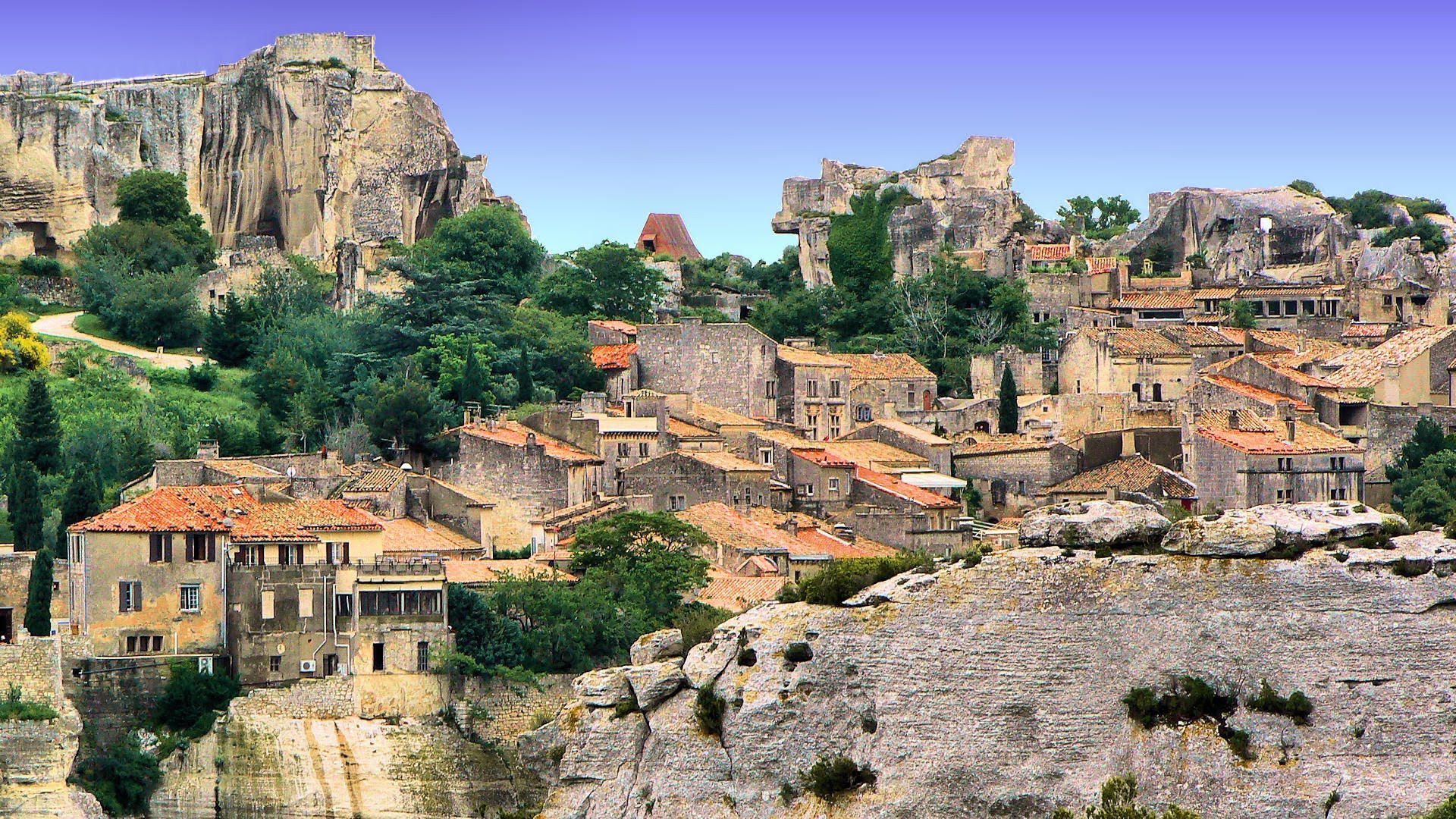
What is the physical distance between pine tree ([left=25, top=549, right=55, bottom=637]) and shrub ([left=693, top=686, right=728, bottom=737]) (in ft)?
59.9

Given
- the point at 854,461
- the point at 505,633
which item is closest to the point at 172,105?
the point at 854,461

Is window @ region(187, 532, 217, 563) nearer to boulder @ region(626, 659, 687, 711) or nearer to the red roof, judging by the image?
boulder @ region(626, 659, 687, 711)

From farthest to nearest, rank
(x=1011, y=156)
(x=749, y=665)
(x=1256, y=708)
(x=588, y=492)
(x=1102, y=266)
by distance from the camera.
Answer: (x=1011, y=156) < (x=1102, y=266) < (x=588, y=492) < (x=749, y=665) < (x=1256, y=708)

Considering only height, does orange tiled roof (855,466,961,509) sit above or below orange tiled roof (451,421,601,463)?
below

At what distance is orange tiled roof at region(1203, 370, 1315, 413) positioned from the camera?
7206 centimetres

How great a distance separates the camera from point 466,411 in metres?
70.6

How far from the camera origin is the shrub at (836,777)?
4228 centimetres

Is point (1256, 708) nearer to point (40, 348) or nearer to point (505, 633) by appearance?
point (505, 633)

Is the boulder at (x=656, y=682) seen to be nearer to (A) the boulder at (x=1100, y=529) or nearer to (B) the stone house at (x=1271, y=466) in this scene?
(A) the boulder at (x=1100, y=529)

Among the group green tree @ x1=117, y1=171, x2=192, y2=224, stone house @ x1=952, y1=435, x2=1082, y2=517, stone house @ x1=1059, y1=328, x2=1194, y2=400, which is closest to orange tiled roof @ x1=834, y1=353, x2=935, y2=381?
stone house @ x1=1059, y1=328, x2=1194, y2=400

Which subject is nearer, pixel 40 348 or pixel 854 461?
pixel 854 461

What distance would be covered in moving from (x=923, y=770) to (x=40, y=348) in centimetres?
4282

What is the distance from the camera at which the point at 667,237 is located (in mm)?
110000

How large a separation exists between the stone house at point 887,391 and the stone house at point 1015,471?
4707 millimetres
